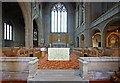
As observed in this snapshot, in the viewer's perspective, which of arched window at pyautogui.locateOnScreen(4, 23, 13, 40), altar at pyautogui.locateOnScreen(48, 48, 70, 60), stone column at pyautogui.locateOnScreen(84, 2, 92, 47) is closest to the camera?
altar at pyautogui.locateOnScreen(48, 48, 70, 60)

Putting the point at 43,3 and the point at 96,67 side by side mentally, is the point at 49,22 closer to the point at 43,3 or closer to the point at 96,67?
the point at 43,3

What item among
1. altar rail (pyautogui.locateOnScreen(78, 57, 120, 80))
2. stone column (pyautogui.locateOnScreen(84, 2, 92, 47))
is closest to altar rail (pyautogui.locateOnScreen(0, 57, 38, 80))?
altar rail (pyautogui.locateOnScreen(78, 57, 120, 80))

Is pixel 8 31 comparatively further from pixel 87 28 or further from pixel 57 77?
pixel 57 77

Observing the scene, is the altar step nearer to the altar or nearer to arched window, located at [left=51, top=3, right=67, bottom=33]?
the altar

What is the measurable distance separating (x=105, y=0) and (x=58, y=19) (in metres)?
13.7

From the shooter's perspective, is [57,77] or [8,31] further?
[8,31]

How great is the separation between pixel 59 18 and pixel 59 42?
4388 millimetres

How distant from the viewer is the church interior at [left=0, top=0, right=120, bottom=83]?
6.48 metres

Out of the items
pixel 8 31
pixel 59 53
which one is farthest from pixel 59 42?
pixel 59 53

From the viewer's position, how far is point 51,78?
253 inches

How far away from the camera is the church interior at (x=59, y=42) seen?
6480 millimetres

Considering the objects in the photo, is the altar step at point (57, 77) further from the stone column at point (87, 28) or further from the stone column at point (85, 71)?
the stone column at point (87, 28)

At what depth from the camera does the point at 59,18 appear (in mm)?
32094

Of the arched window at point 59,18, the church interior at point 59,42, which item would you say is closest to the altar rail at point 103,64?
the church interior at point 59,42
